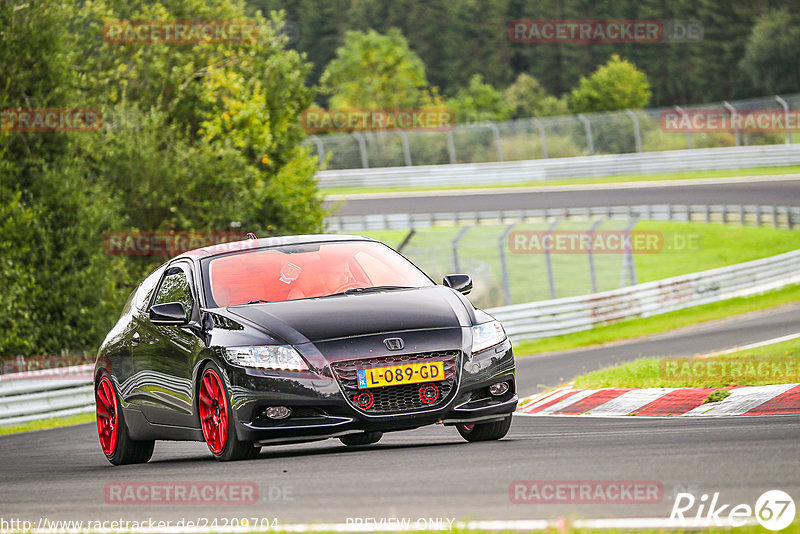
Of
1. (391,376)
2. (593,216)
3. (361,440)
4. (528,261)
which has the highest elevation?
(391,376)

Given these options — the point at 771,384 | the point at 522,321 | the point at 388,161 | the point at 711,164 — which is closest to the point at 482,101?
Result: the point at 388,161

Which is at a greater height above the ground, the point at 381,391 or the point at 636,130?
the point at 381,391

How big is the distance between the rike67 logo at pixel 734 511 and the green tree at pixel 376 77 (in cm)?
8511

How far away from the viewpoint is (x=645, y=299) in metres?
26.8

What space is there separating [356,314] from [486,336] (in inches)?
35.4

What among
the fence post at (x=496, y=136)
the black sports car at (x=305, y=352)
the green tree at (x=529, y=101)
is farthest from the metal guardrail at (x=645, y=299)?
the green tree at (x=529, y=101)

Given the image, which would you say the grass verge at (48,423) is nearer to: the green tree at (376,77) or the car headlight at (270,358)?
the car headlight at (270,358)

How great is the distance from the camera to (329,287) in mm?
8898

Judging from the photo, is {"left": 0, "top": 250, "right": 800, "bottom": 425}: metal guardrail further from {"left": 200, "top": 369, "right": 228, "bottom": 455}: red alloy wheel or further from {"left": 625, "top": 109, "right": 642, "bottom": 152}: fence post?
{"left": 625, "top": 109, "right": 642, "bottom": 152}: fence post

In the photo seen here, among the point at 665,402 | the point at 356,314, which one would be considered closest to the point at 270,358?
the point at 356,314

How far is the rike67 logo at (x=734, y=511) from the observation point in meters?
4.82

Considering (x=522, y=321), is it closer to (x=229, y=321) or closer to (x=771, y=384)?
(x=771, y=384)

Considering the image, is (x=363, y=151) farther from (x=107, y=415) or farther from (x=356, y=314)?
(x=356, y=314)

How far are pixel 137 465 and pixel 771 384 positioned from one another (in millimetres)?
5254
